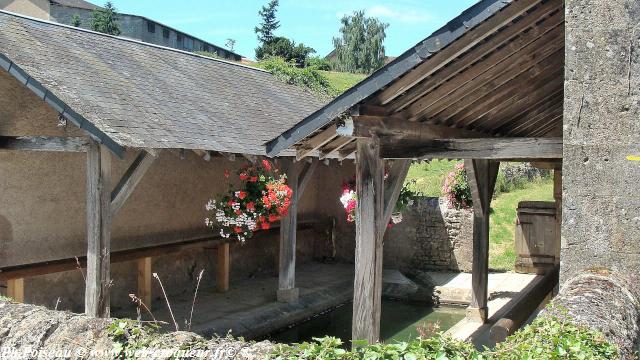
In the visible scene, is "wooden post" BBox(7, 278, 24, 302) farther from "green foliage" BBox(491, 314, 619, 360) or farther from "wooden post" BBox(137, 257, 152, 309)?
"green foliage" BBox(491, 314, 619, 360)

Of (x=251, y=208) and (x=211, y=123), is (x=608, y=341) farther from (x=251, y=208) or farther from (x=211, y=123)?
(x=211, y=123)

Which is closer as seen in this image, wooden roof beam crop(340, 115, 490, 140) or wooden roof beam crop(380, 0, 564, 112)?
wooden roof beam crop(380, 0, 564, 112)

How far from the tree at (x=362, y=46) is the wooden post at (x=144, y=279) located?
1768 inches

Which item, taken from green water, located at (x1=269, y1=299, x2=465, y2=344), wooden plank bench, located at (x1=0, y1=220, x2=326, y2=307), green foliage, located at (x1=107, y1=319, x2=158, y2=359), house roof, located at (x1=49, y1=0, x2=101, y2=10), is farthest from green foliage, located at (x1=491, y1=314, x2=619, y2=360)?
house roof, located at (x1=49, y1=0, x2=101, y2=10)

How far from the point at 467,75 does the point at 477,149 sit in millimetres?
606

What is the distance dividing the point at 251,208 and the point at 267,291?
276 centimetres

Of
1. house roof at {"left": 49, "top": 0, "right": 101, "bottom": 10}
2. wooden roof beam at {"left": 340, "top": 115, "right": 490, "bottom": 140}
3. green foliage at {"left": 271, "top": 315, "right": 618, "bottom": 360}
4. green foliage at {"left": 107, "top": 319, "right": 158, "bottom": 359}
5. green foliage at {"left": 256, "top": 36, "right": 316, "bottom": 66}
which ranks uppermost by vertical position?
house roof at {"left": 49, "top": 0, "right": 101, "bottom": 10}

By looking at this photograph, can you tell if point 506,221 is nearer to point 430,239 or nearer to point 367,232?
point 430,239

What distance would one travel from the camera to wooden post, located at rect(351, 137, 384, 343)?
5004 millimetres

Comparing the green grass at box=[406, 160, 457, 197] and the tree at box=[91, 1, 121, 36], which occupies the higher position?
→ the tree at box=[91, 1, 121, 36]

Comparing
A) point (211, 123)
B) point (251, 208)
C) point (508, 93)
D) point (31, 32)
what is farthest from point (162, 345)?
point (31, 32)

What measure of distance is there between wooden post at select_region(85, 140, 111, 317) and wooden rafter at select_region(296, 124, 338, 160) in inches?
99.8

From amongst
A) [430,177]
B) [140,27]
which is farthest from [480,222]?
[140,27]

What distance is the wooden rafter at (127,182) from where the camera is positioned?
698 centimetres
